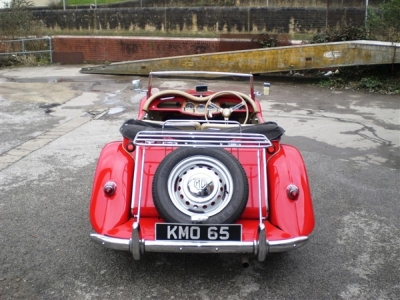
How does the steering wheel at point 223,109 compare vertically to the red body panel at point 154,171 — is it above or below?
above

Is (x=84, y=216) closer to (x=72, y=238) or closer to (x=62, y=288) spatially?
(x=72, y=238)

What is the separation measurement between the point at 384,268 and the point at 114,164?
251 cm

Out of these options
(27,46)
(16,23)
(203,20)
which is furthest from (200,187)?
(16,23)

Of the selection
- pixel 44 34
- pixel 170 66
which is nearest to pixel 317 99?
pixel 170 66

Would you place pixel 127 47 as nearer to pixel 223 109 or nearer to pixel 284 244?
pixel 223 109

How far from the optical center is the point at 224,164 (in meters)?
3.91

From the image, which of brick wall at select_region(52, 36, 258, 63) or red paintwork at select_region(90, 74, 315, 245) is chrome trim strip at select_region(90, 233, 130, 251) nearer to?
red paintwork at select_region(90, 74, 315, 245)

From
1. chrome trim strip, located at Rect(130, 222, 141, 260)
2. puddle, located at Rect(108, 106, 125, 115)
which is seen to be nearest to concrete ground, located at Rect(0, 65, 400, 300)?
puddle, located at Rect(108, 106, 125, 115)

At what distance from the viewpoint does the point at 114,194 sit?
13.7 feet

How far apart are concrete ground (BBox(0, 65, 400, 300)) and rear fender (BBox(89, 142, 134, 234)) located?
1.43ft

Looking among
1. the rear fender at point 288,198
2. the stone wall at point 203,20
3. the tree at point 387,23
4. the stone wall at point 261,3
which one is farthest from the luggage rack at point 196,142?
the stone wall at point 261,3

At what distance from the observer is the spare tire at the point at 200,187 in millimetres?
3811

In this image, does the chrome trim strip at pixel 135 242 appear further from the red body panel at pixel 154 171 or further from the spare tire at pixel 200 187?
the red body panel at pixel 154 171

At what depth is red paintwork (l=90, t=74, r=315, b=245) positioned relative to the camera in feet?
13.1
